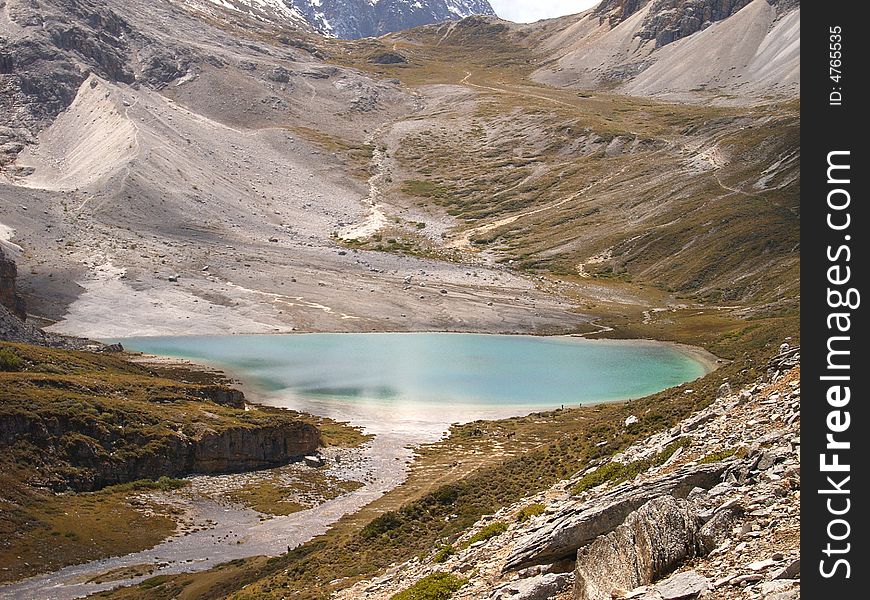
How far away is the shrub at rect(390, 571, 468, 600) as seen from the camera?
17.0 m

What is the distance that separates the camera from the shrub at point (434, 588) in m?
17.0

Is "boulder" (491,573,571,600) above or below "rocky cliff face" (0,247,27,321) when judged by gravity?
below

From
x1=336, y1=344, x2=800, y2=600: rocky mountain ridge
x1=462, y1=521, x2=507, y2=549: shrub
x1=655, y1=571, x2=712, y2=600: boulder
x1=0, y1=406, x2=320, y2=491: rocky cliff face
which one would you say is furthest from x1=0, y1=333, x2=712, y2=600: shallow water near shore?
x1=655, y1=571, x2=712, y2=600: boulder

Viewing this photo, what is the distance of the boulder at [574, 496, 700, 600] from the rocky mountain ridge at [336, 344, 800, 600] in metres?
0.02

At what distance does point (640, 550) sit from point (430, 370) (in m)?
63.6

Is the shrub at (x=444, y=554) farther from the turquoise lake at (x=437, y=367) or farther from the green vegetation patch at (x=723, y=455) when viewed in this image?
the turquoise lake at (x=437, y=367)

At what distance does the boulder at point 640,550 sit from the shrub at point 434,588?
378 cm

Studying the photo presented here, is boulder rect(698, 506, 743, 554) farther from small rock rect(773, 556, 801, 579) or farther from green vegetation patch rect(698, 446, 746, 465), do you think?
green vegetation patch rect(698, 446, 746, 465)

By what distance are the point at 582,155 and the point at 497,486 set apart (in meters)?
165

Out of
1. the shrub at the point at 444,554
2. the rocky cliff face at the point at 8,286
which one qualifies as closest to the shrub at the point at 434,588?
the shrub at the point at 444,554
